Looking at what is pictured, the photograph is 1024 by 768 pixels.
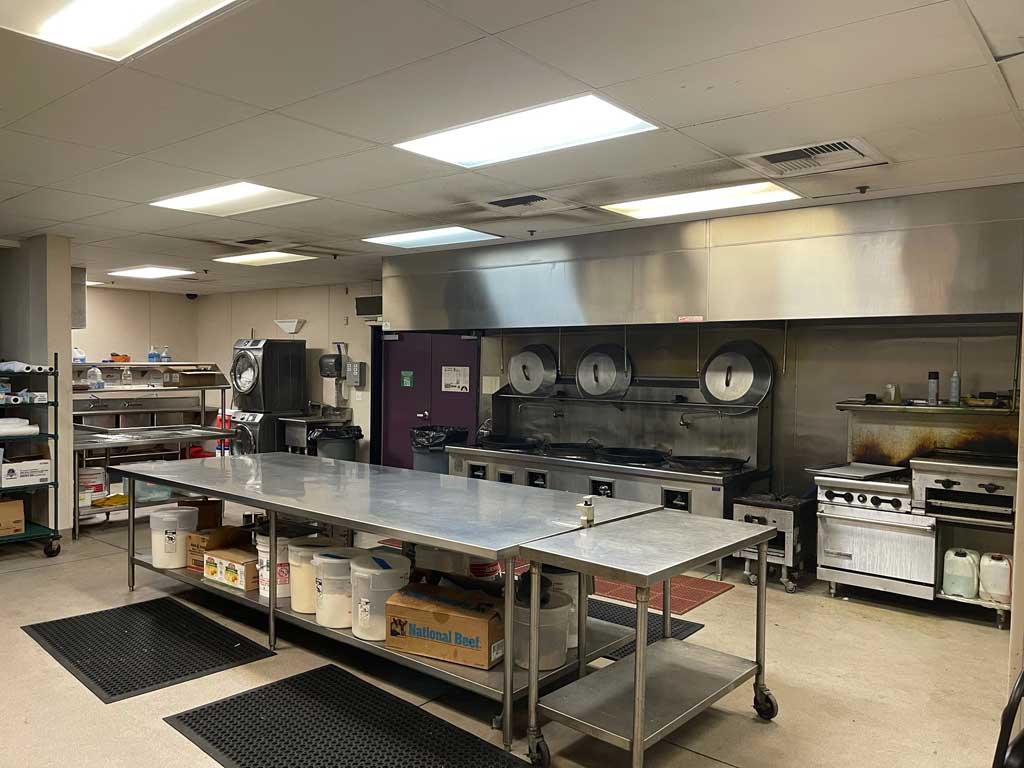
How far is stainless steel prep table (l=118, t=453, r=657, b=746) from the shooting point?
9.16 feet

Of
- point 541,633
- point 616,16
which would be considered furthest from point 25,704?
point 616,16

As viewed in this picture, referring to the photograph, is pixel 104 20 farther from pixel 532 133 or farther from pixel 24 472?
pixel 24 472

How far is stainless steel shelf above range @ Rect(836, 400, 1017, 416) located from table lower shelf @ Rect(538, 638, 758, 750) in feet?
7.95

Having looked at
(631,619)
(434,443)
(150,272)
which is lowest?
(631,619)

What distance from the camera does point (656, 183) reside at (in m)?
4.17

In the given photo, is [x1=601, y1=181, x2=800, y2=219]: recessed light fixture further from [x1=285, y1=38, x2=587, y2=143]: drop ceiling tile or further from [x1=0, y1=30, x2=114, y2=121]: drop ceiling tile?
[x1=0, y1=30, x2=114, y2=121]: drop ceiling tile

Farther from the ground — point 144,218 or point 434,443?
point 144,218

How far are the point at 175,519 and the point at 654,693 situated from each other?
303 cm

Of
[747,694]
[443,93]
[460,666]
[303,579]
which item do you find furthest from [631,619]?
[443,93]

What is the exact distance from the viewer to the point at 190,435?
6773mm

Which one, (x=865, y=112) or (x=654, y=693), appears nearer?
(x=654, y=693)

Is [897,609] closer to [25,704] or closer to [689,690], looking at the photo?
[689,690]

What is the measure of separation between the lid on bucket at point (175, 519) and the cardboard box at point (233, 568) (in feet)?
1.12

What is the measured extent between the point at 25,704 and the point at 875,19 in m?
4.04
